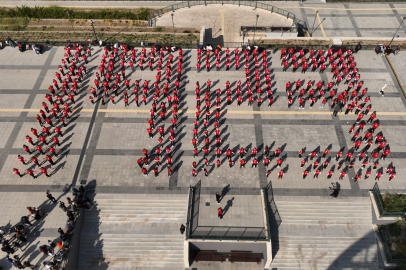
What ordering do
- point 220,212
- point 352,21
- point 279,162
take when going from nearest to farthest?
point 220,212 → point 279,162 → point 352,21

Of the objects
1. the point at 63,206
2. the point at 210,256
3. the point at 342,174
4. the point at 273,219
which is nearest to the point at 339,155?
the point at 342,174

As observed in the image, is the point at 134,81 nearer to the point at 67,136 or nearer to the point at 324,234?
the point at 67,136

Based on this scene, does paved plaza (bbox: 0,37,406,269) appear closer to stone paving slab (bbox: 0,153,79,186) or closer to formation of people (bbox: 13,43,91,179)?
stone paving slab (bbox: 0,153,79,186)

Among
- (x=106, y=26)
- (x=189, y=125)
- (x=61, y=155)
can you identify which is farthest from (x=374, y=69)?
(x=106, y=26)

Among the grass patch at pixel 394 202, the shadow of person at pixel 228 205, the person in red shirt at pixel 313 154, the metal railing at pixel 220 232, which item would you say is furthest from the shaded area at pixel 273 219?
the grass patch at pixel 394 202

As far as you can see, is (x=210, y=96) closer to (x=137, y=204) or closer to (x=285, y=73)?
(x=285, y=73)

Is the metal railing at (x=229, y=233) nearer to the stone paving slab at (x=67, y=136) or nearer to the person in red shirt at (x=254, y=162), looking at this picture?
the person in red shirt at (x=254, y=162)
